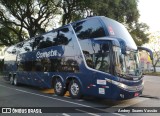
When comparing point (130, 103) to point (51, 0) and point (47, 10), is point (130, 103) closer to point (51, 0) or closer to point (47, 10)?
point (51, 0)

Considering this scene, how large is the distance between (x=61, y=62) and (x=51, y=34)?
237 cm

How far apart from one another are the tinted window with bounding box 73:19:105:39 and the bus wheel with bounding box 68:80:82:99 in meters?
2.34

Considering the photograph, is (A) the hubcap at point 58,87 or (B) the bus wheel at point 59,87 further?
(A) the hubcap at point 58,87

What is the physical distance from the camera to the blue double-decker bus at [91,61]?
9.30 m

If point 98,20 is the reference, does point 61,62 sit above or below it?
below

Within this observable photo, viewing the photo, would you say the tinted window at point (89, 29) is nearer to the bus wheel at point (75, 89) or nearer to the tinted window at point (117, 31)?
the tinted window at point (117, 31)

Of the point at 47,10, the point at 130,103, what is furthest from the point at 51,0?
the point at 130,103

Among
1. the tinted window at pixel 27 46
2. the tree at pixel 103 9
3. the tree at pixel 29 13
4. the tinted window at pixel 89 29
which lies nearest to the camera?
the tinted window at pixel 89 29

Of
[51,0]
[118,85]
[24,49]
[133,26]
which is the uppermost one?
[51,0]

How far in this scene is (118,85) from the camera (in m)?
8.99

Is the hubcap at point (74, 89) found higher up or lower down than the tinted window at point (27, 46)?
lower down

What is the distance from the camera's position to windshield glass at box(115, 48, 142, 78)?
925cm

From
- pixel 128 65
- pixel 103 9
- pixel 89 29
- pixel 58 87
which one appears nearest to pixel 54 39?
pixel 58 87

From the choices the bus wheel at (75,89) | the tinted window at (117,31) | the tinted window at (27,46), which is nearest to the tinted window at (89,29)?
the tinted window at (117,31)
